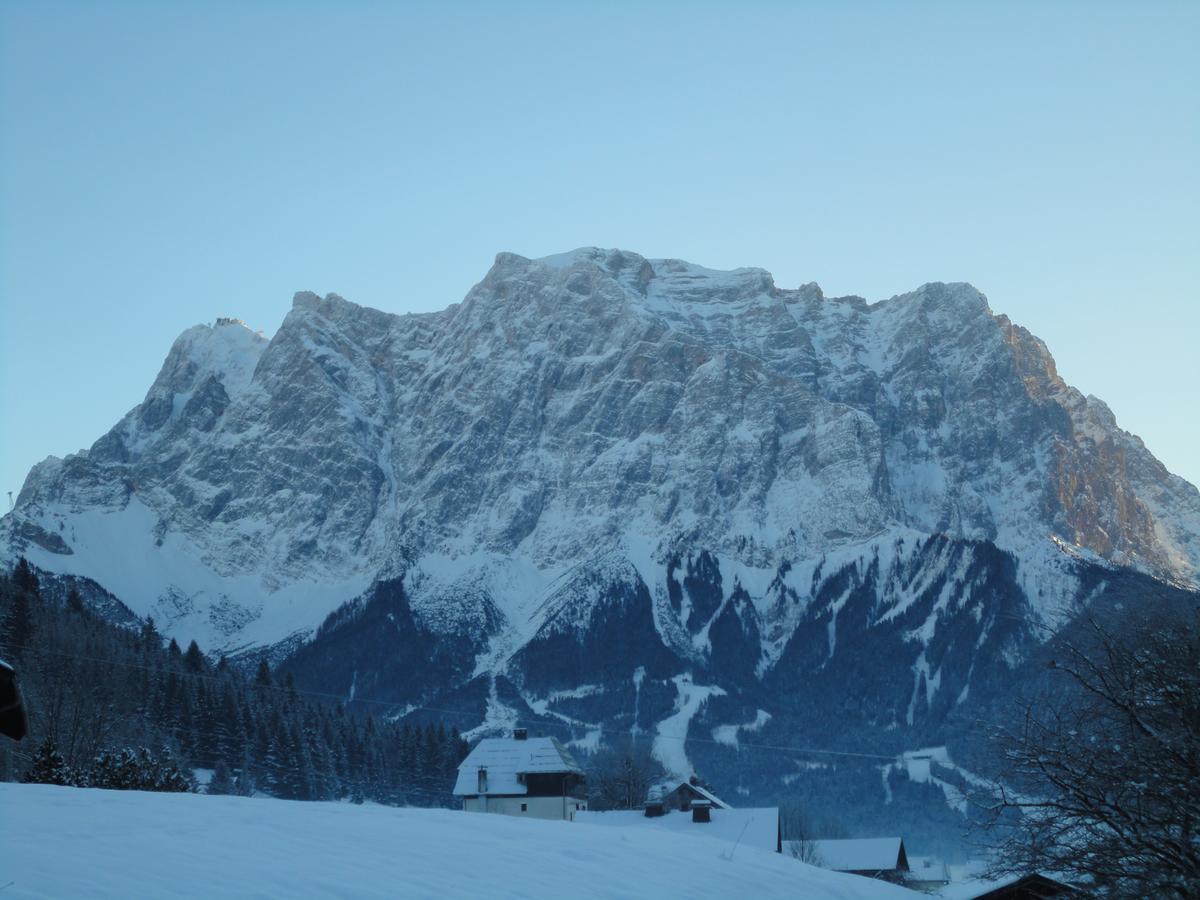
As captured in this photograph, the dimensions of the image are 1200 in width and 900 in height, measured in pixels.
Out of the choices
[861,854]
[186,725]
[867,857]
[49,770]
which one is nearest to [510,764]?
[861,854]

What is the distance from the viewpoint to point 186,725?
10456 centimetres

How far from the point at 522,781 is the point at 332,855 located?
7199cm

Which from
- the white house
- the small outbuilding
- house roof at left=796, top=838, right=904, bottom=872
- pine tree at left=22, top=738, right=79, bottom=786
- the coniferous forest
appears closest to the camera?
pine tree at left=22, top=738, right=79, bottom=786

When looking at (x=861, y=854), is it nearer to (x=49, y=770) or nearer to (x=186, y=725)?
(x=186, y=725)

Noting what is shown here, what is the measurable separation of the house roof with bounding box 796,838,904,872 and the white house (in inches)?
648

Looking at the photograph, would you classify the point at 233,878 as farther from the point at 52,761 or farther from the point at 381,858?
the point at 52,761

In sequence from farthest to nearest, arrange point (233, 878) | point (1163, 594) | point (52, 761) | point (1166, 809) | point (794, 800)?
1. point (794, 800)
2. point (52, 761)
3. point (1163, 594)
4. point (1166, 809)
5. point (233, 878)

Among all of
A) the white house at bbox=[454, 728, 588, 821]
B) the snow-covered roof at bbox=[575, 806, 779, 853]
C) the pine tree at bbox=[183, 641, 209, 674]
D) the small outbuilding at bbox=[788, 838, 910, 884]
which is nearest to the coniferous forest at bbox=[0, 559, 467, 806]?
the pine tree at bbox=[183, 641, 209, 674]

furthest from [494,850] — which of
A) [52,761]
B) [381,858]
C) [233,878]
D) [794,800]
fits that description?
[794,800]

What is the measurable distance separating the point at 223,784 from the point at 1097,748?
83857mm

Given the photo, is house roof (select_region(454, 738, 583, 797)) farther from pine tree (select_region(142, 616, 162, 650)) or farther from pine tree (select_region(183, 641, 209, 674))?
pine tree (select_region(142, 616, 162, 650))

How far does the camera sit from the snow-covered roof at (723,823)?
79688mm

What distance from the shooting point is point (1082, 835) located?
22.9m

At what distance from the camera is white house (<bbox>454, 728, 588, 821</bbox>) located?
91812 millimetres
